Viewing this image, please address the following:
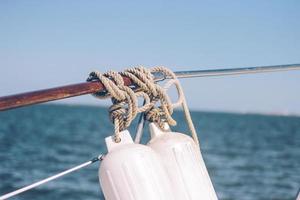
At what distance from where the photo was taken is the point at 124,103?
1560mm

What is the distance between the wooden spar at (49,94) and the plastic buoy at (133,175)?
20 cm

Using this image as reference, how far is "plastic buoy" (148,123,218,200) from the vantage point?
1495 mm

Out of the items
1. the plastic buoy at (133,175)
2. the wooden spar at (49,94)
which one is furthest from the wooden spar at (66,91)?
the plastic buoy at (133,175)

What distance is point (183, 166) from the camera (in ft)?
4.97

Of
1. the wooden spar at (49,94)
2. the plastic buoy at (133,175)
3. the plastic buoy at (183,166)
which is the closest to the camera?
the wooden spar at (49,94)

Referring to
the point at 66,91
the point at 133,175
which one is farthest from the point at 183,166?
the point at 66,91

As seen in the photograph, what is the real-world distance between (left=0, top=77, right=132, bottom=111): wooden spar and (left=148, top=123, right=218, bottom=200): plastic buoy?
0.26 metres

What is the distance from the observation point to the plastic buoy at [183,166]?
4.91 ft

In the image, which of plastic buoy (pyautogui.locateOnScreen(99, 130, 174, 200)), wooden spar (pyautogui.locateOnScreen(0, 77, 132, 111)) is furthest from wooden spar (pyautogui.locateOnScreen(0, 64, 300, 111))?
plastic buoy (pyautogui.locateOnScreen(99, 130, 174, 200))

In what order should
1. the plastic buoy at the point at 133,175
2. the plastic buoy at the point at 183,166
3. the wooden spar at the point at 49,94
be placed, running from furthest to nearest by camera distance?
the plastic buoy at the point at 183,166, the plastic buoy at the point at 133,175, the wooden spar at the point at 49,94

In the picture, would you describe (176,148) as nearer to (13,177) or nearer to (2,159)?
(13,177)

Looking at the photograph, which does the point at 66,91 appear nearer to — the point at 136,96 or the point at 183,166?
the point at 136,96

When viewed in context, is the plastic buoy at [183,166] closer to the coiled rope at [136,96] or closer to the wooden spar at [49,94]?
the coiled rope at [136,96]

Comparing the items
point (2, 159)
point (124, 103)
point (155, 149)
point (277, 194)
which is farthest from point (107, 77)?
point (2, 159)
